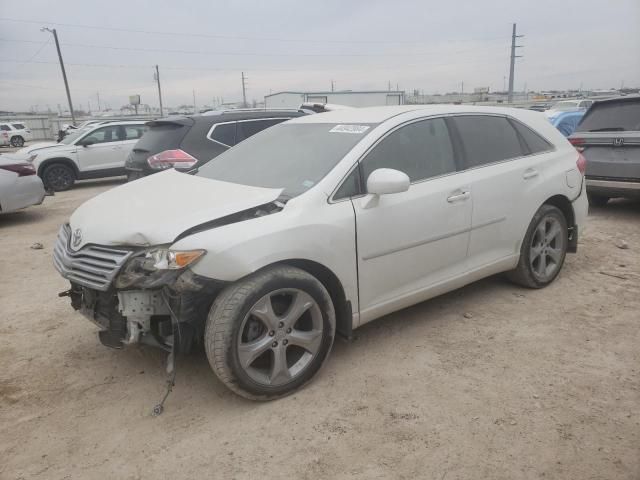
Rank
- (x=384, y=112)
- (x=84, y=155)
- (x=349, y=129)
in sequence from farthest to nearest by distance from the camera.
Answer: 1. (x=84, y=155)
2. (x=384, y=112)
3. (x=349, y=129)

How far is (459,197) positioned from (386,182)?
2.79 ft

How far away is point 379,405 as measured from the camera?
9.25 ft

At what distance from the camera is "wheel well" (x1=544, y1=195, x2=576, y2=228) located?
4.38 metres

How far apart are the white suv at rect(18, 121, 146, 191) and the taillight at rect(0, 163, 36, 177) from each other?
13.6ft

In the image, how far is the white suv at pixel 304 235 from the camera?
8.71 feet

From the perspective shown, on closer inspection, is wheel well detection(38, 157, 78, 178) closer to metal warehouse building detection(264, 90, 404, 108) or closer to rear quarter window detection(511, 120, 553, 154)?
rear quarter window detection(511, 120, 553, 154)

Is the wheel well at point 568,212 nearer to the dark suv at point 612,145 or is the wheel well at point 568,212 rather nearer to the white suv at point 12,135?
the dark suv at point 612,145

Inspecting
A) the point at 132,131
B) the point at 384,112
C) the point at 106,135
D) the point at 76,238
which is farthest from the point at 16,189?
the point at 384,112

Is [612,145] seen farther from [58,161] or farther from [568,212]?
[58,161]

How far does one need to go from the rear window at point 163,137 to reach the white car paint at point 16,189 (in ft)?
6.77

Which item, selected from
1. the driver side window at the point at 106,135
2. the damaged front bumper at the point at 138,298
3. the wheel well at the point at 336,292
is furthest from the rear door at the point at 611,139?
the driver side window at the point at 106,135

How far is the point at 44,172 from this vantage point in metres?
11.8

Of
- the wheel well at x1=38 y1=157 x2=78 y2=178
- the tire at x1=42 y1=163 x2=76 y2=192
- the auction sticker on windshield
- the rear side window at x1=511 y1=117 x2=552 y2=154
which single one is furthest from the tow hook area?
the wheel well at x1=38 y1=157 x2=78 y2=178

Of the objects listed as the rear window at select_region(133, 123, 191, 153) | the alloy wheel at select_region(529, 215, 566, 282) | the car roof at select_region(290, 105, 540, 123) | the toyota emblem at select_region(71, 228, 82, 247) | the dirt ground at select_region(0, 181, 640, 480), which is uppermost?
the car roof at select_region(290, 105, 540, 123)
